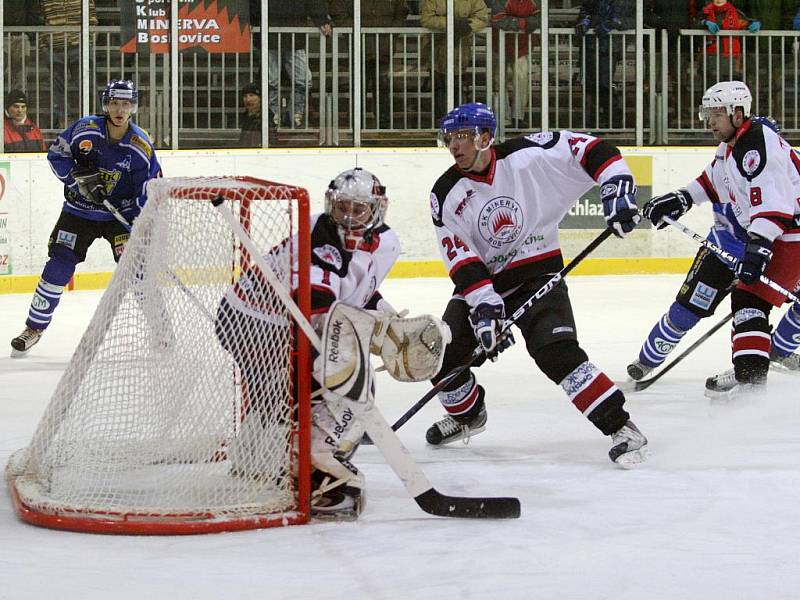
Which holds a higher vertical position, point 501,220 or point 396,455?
point 501,220

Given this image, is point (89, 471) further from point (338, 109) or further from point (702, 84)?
point (702, 84)

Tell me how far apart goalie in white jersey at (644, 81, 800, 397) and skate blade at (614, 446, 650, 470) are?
39.6 inches

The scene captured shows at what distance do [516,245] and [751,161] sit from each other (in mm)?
1062

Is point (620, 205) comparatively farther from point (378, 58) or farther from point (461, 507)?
point (378, 58)

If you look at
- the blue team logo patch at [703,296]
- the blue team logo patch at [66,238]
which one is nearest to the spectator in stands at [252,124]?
the blue team logo patch at [66,238]

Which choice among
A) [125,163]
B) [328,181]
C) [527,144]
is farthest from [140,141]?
[328,181]

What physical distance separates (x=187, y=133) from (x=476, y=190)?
15.4 ft

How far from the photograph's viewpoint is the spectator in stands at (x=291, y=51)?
8367mm

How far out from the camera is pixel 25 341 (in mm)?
5605

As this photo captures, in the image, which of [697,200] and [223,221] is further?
[697,200]

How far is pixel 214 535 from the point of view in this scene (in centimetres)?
283

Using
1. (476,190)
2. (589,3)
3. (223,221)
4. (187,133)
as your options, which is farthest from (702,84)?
(223,221)

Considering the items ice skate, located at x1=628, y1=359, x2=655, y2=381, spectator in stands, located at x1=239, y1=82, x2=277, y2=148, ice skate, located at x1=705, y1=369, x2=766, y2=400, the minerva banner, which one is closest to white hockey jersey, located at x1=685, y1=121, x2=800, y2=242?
ice skate, located at x1=705, y1=369, x2=766, y2=400

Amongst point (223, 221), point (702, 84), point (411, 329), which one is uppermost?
point (702, 84)
